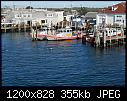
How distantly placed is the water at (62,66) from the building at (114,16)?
4605mm

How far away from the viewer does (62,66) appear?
9352mm

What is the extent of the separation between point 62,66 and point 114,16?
899 centimetres

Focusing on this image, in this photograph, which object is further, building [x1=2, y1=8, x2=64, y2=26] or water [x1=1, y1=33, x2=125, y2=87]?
building [x1=2, y1=8, x2=64, y2=26]

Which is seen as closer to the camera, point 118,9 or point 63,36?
point 63,36

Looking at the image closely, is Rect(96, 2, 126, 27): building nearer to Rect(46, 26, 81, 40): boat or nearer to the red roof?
the red roof

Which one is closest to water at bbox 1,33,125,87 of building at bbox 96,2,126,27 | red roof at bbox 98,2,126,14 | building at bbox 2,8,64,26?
building at bbox 96,2,126,27

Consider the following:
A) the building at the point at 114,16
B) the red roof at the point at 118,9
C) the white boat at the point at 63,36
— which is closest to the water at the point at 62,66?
the white boat at the point at 63,36

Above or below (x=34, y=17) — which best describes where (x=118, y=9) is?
above

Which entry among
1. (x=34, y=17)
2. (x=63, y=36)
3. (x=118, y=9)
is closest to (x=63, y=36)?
(x=63, y=36)

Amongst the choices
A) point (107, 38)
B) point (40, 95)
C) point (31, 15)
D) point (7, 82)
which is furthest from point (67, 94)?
point (31, 15)

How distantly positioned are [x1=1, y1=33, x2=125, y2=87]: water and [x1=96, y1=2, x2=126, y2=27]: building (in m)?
4.61

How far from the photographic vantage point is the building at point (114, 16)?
17328mm

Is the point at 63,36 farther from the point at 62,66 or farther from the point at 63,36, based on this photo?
the point at 62,66

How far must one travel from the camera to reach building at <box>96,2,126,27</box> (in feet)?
56.9
